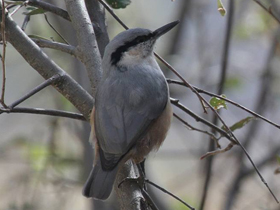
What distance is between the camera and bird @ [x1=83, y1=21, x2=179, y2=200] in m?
2.58

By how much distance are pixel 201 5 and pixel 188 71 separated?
69 centimetres

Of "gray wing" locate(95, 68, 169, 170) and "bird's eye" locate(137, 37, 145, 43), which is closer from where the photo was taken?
"gray wing" locate(95, 68, 169, 170)

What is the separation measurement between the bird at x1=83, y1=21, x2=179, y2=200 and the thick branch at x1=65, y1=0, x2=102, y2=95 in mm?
60

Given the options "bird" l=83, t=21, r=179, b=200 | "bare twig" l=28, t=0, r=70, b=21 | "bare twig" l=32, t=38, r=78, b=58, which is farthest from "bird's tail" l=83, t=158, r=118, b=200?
"bare twig" l=28, t=0, r=70, b=21

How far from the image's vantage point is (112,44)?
3037mm

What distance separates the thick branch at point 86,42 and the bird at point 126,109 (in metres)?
0.06

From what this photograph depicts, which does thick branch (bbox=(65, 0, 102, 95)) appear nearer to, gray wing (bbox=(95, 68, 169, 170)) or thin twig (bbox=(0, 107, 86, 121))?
gray wing (bbox=(95, 68, 169, 170))

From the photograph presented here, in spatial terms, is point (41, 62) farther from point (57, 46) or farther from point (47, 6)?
point (47, 6)

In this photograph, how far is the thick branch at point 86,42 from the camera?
2590 mm

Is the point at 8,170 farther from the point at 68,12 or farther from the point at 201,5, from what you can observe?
the point at 68,12

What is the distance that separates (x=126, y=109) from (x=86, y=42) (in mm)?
429

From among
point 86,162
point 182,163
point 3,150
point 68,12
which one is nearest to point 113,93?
point 68,12

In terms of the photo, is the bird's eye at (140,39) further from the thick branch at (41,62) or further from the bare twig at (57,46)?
the thick branch at (41,62)

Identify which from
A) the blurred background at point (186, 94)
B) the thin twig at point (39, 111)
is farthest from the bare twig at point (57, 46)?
the blurred background at point (186, 94)
